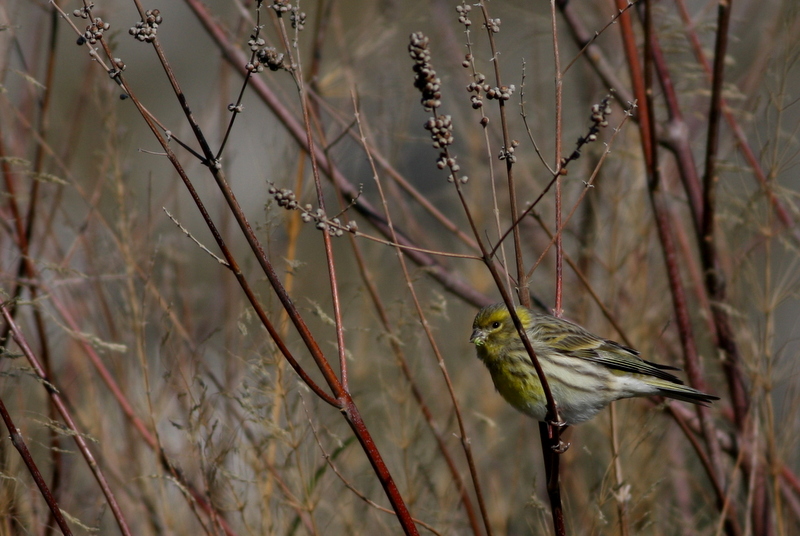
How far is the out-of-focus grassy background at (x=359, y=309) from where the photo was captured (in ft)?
9.45

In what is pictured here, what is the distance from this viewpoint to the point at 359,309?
464 cm

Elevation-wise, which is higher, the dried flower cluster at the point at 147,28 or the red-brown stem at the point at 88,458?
the dried flower cluster at the point at 147,28

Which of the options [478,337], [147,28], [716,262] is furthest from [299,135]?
[716,262]

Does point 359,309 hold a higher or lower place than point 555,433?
higher

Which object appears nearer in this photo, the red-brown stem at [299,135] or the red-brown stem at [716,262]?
the red-brown stem at [716,262]

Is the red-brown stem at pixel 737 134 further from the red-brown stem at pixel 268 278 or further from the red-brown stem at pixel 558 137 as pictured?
the red-brown stem at pixel 268 278

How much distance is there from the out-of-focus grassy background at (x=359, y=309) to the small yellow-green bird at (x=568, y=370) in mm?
149

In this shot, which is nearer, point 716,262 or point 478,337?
point 478,337

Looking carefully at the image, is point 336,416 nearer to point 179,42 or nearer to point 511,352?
point 511,352

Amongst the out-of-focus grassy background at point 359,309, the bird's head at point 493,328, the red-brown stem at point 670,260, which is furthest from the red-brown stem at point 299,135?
the red-brown stem at point 670,260

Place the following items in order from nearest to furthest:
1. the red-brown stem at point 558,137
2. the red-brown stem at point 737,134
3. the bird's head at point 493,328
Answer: the red-brown stem at point 558,137 → the bird's head at point 493,328 → the red-brown stem at point 737,134

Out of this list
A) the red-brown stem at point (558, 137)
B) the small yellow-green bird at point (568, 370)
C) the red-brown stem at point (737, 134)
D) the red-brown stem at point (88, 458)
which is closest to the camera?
the red-brown stem at point (558, 137)

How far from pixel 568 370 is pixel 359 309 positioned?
5.52 feet

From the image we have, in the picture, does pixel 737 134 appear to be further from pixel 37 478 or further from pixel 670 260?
pixel 37 478
